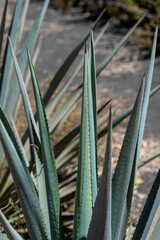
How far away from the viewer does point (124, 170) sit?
45.5 inches

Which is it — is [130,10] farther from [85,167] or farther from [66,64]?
[85,167]

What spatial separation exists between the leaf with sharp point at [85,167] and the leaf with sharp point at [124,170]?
112 millimetres

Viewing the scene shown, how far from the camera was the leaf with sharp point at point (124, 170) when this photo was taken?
3.64ft

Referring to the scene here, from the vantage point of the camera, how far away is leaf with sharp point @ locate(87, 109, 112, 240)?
1007 mm

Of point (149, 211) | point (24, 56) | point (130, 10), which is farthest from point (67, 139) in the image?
point (130, 10)

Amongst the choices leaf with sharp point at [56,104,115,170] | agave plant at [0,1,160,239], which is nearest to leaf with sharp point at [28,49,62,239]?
agave plant at [0,1,160,239]

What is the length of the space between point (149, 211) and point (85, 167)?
229 mm

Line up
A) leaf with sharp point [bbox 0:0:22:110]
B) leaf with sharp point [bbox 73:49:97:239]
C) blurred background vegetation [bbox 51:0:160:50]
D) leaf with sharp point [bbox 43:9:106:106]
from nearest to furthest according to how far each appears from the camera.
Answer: leaf with sharp point [bbox 73:49:97:239] < leaf with sharp point [bbox 43:9:106:106] < leaf with sharp point [bbox 0:0:22:110] < blurred background vegetation [bbox 51:0:160:50]

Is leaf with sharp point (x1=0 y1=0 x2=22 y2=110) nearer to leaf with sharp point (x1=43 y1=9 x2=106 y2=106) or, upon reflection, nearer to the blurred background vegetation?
leaf with sharp point (x1=43 y1=9 x2=106 y2=106)

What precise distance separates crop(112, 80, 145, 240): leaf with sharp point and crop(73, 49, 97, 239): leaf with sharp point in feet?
0.37

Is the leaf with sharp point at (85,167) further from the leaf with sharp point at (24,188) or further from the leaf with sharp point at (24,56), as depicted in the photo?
the leaf with sharp point at (24,56)

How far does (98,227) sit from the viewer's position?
Result: 1.12 m

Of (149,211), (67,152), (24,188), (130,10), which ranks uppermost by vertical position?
(24,188)

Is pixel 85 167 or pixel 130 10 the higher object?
pixel 85 167
